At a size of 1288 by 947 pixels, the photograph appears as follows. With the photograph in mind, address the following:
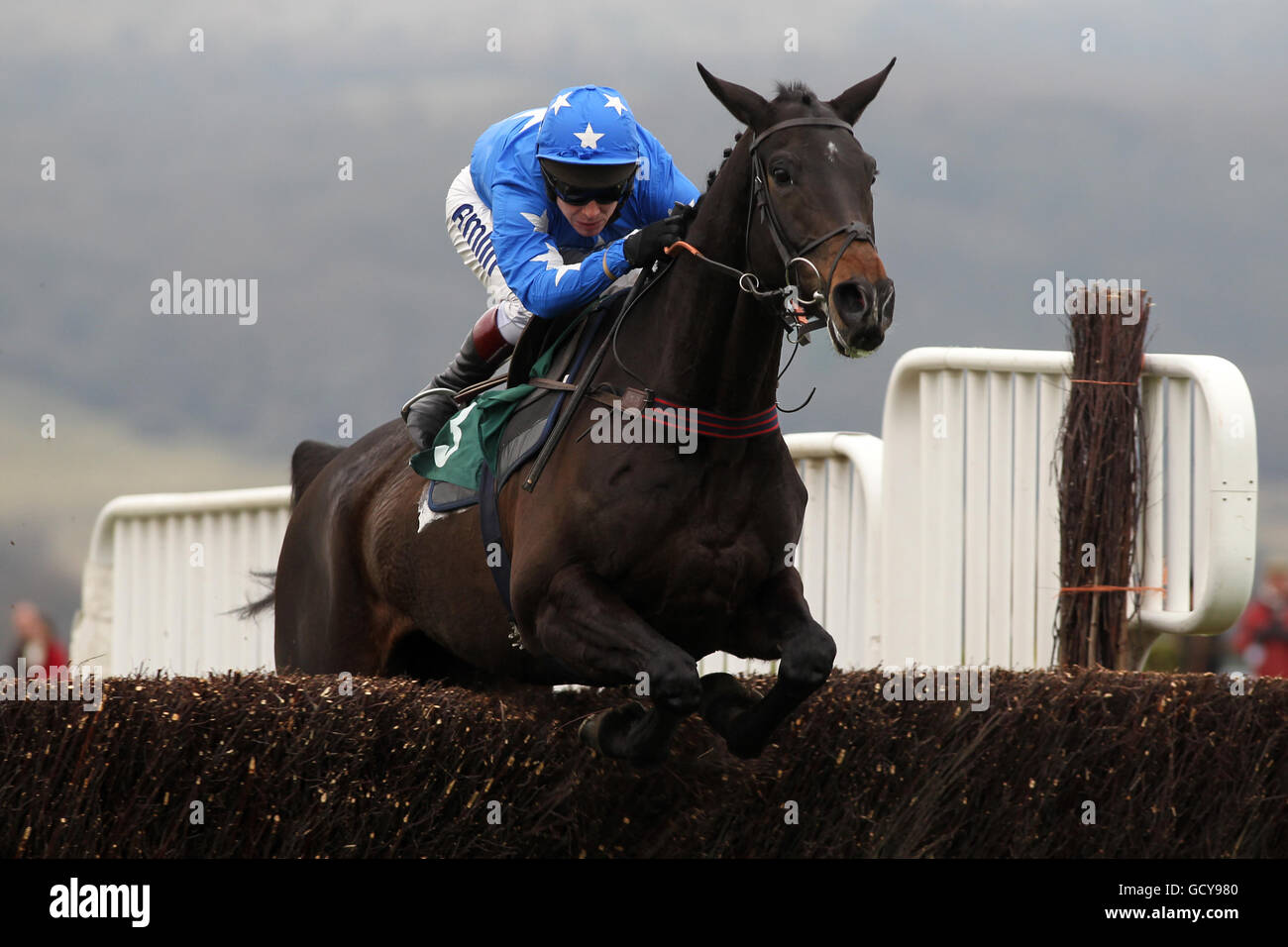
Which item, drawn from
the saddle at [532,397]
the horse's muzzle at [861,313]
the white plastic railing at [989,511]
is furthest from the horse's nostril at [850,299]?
the white plastic railing at [989,511]

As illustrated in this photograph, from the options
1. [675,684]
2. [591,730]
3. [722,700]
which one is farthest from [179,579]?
[675,684]

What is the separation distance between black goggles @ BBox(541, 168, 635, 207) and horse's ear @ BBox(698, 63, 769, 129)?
651 millimetres

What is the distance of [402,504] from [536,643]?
3.94ft

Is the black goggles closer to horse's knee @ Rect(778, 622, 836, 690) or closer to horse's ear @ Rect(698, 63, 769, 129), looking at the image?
horse's ear @ Rect(698, 63, 769, 129)

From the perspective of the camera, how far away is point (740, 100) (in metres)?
4.20

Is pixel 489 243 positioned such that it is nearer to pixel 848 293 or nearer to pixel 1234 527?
pixel 848 293

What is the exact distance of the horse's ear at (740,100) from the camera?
4191 mm

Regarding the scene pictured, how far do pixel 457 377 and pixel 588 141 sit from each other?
1.18 m

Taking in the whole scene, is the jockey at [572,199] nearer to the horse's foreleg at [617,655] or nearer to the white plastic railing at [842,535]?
the horse's foreleg at [617,655]

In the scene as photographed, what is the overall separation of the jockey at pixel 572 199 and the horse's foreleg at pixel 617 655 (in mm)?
853

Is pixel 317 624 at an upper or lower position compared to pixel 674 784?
upper

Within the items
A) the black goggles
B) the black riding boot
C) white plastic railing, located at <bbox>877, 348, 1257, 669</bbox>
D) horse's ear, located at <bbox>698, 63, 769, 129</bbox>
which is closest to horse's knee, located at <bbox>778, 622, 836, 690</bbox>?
horse's ear, located at <bbox>698, 63, 769, 129</bbox>

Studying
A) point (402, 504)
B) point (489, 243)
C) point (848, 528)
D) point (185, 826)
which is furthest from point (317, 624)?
point (848, 528)

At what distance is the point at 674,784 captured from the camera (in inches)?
193
